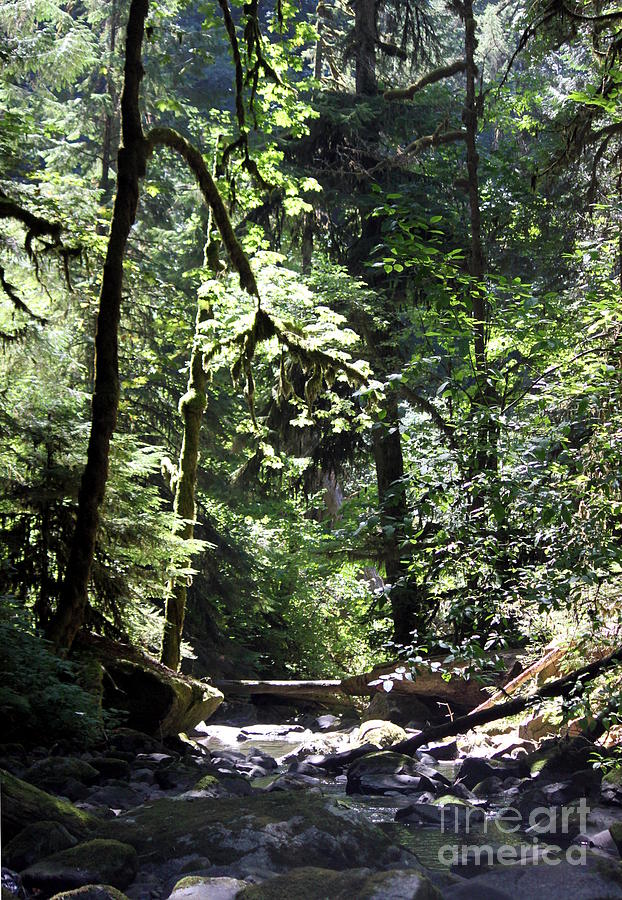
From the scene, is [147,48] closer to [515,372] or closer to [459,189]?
[459,189]

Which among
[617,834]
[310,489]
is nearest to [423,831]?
[617,834]

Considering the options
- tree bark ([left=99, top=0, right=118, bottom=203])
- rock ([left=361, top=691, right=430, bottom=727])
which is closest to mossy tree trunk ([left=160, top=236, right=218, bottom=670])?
rock ([left=361, top=691, right=430, bottom=727])

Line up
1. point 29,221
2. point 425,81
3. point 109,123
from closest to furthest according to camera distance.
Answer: point 29,221, point 425,81, point 109,123

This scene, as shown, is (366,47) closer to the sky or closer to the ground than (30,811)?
closer to the sky

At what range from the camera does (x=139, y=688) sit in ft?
32.0

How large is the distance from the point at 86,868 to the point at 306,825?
1.54m

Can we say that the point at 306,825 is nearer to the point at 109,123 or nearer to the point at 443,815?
the point at 443,815

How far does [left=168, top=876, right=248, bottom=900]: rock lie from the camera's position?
13.8ft

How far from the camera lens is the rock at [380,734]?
36.0ft

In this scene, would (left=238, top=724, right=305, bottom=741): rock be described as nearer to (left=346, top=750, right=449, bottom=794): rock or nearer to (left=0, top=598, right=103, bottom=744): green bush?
(left=346, top=750, right=449, bottom=794): rock

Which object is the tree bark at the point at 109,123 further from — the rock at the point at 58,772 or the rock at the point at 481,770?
the rock at the point at 481,770

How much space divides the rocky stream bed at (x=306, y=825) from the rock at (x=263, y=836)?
12 mm

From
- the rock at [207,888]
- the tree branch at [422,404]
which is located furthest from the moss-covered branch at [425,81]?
the rock at [207,888]

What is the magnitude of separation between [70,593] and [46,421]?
207 centimetres
